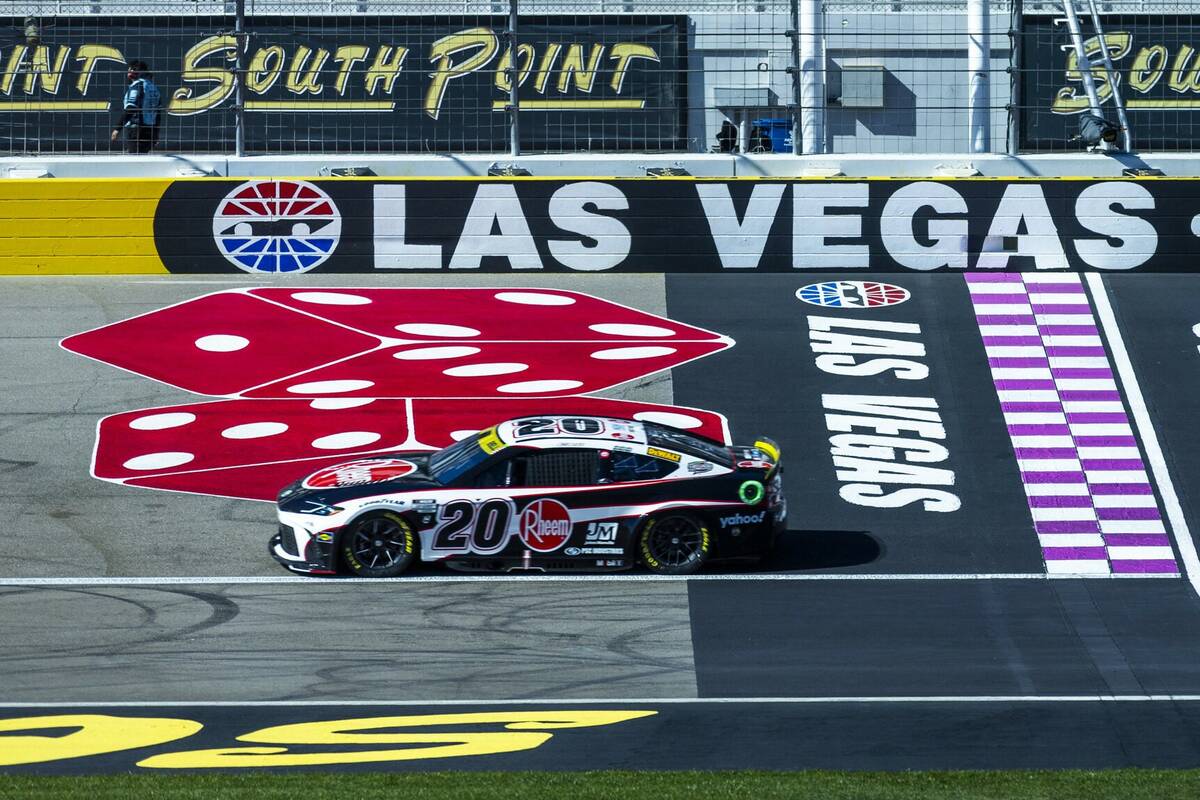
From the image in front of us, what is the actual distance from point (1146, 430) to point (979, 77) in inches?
225

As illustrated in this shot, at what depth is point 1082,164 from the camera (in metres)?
19.0

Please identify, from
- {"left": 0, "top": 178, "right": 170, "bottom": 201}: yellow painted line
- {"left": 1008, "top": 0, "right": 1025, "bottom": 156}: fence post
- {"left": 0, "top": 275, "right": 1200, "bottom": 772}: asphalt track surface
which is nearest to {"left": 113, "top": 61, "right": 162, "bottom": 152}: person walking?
{"left": 0, "top": 178, "right": 170, "bottom": 201}: yellow painted line

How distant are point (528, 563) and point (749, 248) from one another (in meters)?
7.72

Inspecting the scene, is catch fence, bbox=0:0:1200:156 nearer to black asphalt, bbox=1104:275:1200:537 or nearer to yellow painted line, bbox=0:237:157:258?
yellow painted line, bbox=0:237:157:258

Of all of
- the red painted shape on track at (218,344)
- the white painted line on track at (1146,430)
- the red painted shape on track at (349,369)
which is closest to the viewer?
the white painted line on track at (1146,430)

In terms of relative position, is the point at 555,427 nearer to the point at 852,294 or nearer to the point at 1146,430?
the point at 1146,430

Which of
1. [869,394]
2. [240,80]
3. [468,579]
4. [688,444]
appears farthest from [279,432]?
[869,394]

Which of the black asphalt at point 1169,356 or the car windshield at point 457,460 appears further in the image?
the black asphalt at point 1169,356

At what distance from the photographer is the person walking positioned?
18.9 metres

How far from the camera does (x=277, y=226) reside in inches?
723

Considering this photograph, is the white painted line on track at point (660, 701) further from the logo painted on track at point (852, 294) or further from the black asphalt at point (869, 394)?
the logo painted on track at point (852, 294)

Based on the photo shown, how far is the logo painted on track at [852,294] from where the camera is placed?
1770 cm

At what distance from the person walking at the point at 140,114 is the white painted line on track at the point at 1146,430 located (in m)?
11.2

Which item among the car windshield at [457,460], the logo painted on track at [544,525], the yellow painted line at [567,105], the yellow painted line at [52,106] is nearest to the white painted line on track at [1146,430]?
the logo painted on track at [544,525]
